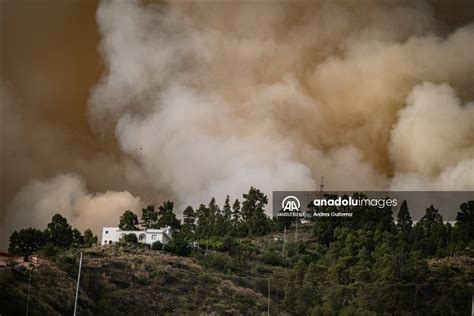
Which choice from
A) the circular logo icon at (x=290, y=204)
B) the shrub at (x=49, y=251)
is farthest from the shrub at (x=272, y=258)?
the shrub at (x=49, y=251)

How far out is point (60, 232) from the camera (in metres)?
47.5

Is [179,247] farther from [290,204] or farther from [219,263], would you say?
[290,204]

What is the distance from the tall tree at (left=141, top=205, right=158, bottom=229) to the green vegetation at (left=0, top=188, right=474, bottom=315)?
7 centimetres

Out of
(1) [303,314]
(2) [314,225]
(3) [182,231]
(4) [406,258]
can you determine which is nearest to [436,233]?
(4) [406,258]

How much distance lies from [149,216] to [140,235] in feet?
5.63

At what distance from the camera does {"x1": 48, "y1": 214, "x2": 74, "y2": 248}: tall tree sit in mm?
46772

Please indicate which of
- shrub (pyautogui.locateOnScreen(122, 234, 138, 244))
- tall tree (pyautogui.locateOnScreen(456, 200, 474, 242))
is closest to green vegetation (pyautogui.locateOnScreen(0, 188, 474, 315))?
tall tree (pyautogui.locateOnScreen(456, 200, 474, 242))

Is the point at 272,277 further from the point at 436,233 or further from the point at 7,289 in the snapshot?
the point at 7,289

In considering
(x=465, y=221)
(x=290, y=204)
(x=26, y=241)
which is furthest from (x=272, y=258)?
(x=26, y=241)

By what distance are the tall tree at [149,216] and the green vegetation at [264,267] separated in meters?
0.07

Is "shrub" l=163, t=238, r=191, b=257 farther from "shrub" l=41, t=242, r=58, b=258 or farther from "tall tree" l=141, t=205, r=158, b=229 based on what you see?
"shrub" l=41, t=242, r=58, b=258

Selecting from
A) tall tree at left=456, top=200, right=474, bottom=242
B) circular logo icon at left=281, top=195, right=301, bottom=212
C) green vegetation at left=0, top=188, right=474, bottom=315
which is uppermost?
circular logo icon at left=281, top=195, right=301, bottom=212

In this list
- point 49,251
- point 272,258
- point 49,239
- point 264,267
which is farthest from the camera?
point 272,258

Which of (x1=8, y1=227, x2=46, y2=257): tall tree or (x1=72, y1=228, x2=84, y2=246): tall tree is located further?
(x1=72, y1=228, x2=84, y2=246): tall tree
